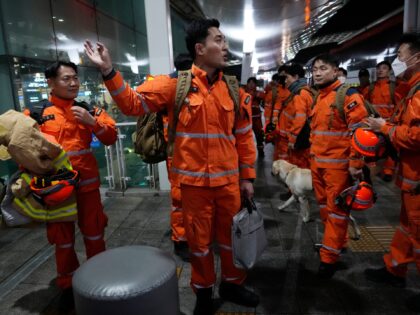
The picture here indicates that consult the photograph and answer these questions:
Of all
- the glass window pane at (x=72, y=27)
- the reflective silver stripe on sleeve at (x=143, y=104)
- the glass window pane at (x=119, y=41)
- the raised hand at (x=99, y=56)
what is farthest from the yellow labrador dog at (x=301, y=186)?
the glass window pane at (x=119, y=41)

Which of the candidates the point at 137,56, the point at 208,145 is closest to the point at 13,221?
the point at 208,145

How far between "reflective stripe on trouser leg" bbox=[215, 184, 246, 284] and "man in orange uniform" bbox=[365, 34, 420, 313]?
121 cm

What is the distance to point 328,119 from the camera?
308 centimetres

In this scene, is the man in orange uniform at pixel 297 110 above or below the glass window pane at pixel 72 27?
below

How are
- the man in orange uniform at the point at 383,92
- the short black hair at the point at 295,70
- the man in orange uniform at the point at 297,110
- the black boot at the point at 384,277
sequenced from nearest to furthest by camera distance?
the black boot at the point at 384,277
the man in orange uniform at the point at 297,110
the short black hair at the point at 295,70
the man in orange uniform at the point at 383,92

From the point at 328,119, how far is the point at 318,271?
140 cm

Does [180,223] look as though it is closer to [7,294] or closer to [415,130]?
[7,294]

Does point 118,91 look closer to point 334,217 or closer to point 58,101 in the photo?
point 58,101

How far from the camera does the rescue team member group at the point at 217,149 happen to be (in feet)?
7.63

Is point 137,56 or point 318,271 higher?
point 137,56

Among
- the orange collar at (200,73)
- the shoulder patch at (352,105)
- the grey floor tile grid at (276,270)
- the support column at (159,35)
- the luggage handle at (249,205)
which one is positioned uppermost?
the support column at (159,35)

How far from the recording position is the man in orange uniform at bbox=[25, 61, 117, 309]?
2723 millimetres

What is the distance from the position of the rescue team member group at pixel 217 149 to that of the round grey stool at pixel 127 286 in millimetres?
745

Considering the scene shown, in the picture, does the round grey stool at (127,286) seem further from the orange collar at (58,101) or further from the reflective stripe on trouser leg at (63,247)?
the orange collar at (58,101)
